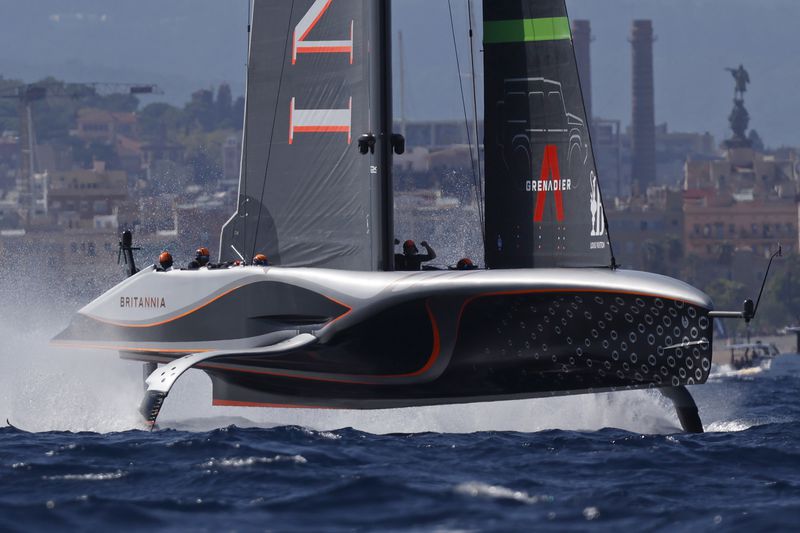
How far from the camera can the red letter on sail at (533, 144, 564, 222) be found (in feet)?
48.5

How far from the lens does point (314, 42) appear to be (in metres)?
15.8

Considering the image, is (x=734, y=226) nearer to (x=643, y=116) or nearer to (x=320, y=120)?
(x=643, y=116)

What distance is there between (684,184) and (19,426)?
142 m

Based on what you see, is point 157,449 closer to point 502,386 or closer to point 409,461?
point 409,461

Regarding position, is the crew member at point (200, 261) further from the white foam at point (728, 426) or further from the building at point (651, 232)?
the building at point (651, 232)

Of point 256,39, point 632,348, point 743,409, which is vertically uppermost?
point 256,39

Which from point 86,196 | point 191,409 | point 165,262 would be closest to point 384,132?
point 165,262

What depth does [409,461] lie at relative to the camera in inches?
485

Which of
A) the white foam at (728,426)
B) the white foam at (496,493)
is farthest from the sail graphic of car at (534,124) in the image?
the white foam at (496,493)

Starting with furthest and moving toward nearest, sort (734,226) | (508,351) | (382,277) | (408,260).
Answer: (734,226)
(408,260)
(382,277)
(508,351)

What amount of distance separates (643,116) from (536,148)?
178121 millimetres

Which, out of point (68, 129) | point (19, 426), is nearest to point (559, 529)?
point (19, 426)

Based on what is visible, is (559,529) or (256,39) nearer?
(559,529)

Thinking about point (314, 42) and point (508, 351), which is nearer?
point (508, 351)
